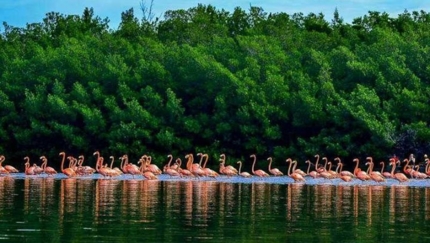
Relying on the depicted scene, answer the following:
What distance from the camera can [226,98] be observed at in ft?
194

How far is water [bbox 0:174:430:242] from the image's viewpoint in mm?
22688

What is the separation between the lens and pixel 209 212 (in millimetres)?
27516

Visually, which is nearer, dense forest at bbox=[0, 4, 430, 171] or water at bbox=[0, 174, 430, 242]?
water at bbox=[0, 174, 430, 242]

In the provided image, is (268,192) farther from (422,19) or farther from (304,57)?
(422,19)

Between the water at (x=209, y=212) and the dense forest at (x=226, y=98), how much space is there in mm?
14342

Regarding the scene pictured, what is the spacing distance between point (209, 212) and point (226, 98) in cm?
3179

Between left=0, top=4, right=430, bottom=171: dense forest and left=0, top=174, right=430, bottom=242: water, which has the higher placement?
left=0, top=4, right=430, bottom=171: dense forest

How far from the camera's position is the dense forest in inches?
2172

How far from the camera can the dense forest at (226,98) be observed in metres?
55.2

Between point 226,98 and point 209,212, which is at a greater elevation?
point 226,98

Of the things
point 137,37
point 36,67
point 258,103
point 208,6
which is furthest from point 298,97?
point 208,6

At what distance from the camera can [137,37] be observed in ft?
248

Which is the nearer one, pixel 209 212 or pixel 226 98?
pixel 209 212

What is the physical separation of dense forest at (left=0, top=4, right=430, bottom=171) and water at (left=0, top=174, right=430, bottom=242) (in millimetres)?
14342
